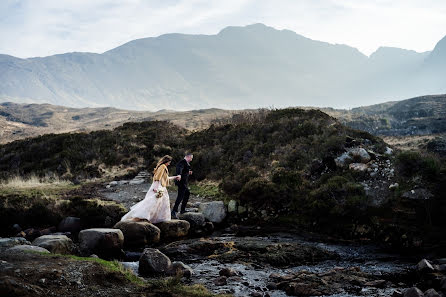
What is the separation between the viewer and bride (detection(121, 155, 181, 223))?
1355cm

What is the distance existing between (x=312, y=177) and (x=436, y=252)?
7728mm

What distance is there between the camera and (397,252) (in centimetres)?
1194

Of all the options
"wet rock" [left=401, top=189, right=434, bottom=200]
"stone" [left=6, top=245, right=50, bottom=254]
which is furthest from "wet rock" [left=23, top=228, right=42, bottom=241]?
"wet rock" [left=401, top=189, right=434, bottom=200]

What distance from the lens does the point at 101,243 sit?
11.3 m

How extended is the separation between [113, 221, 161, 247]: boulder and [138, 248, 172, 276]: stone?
9.63 feet

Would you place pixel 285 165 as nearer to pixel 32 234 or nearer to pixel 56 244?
pixel 32 234

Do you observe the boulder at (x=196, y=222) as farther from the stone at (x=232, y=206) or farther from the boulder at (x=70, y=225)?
the boulder at (x=70, y=225)

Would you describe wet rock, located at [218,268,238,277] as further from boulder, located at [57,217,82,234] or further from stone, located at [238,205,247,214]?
boulder, located at [57,217,82,234]

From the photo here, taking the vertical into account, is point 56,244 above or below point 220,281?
above

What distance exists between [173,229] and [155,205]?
1.11 meters

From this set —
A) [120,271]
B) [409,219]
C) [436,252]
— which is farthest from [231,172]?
[120,271]

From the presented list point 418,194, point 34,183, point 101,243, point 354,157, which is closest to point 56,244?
point 101,243

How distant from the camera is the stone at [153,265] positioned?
9477 millimetres

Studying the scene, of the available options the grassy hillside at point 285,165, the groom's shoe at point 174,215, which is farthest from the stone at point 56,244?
the grassy hillside at point 285,165
